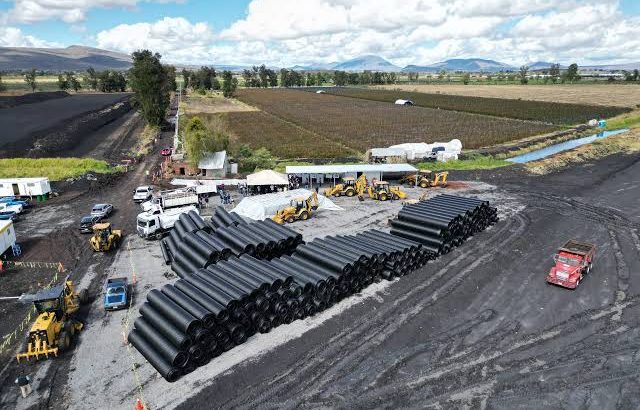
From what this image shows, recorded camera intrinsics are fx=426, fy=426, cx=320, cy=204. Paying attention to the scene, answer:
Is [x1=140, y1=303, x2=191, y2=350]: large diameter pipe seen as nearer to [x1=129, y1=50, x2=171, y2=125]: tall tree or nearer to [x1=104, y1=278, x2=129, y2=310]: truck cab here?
[x1=104, y1=278, x2=129, y2=310]: truck cab

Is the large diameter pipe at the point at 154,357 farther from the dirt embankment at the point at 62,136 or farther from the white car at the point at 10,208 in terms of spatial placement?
the dirt embankment at the point at 62,136

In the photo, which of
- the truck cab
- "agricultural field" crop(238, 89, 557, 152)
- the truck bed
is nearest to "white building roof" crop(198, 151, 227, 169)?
"agricultural field" crop(238, 89, 557, 152)

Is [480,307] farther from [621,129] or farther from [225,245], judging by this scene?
[621,129]

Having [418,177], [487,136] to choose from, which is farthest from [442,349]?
[487,136]

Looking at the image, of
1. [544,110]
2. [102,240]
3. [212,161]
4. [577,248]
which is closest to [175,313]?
[102,240]

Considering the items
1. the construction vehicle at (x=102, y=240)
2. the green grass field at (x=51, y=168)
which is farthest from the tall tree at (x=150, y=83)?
the construction vehicle at (x=102, y=240)
